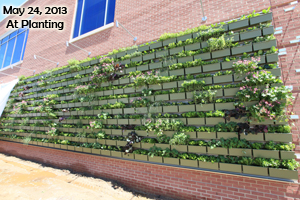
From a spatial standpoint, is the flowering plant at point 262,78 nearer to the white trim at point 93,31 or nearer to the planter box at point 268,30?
the planter box at point 268,30

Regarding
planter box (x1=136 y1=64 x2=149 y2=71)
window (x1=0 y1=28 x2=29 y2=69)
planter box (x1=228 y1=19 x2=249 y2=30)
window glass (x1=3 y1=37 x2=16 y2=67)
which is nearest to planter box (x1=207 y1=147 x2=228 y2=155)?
planter box (x1=136 y1=64 x2=149 y2=71)

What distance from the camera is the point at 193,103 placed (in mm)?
3615

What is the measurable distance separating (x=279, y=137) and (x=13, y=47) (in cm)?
1580

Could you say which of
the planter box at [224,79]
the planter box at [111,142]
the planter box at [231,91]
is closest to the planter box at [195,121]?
the planter box at [231,91]

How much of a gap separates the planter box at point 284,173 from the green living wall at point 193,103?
0.05ft

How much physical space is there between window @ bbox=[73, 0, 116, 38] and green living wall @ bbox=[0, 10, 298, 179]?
2137 mm

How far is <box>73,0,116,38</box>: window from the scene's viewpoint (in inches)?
248

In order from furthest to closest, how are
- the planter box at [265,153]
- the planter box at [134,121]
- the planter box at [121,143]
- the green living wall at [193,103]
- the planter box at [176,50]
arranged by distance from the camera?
the planter box at [121,143] → the planter box at [134,121] → the planter box at [176,50] → the green living wall at [193,103] → the planter box at [265,153]

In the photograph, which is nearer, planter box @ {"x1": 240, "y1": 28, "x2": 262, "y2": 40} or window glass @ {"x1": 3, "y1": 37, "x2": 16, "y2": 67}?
planter box @ {"x1": 240, "y1": 28, "x2": 262, "y2": 40}

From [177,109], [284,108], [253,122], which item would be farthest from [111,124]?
[284,108]

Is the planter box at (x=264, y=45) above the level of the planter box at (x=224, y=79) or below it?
above

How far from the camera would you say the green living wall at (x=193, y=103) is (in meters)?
2.87

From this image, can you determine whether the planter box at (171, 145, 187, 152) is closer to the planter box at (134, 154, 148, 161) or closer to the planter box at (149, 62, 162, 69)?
the planter box at (134, 154, 148, 161)

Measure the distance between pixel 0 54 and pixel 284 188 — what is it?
18.2 meters
